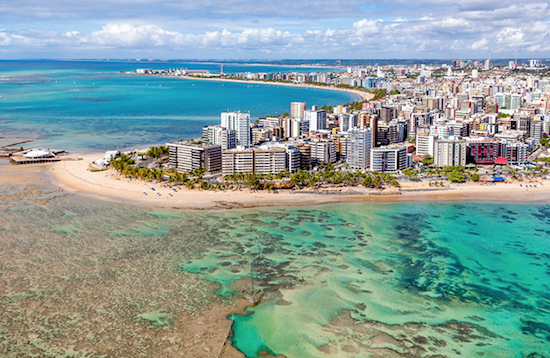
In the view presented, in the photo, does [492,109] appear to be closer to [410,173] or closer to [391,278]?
[410,173]

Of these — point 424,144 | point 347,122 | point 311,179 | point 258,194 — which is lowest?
point 258,194

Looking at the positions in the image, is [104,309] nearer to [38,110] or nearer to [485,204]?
[485,204]

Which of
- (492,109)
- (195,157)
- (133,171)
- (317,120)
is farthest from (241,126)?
(492,109)

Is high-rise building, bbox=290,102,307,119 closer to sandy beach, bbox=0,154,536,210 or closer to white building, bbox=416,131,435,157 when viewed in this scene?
white building, bbox=416,131,435,157

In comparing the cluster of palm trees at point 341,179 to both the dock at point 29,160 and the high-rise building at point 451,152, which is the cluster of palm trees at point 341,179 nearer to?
the high-rise building at point 451,152

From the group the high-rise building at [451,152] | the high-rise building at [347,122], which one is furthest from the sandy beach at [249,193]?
the high-rise building at [347,122]

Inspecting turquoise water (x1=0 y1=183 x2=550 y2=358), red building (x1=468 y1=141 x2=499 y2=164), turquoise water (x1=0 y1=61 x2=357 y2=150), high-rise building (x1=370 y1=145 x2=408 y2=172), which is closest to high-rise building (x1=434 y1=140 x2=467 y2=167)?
red building (x1=468 y1=141 x2=499 y2=164)

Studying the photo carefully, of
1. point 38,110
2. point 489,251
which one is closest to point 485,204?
point 489,251
